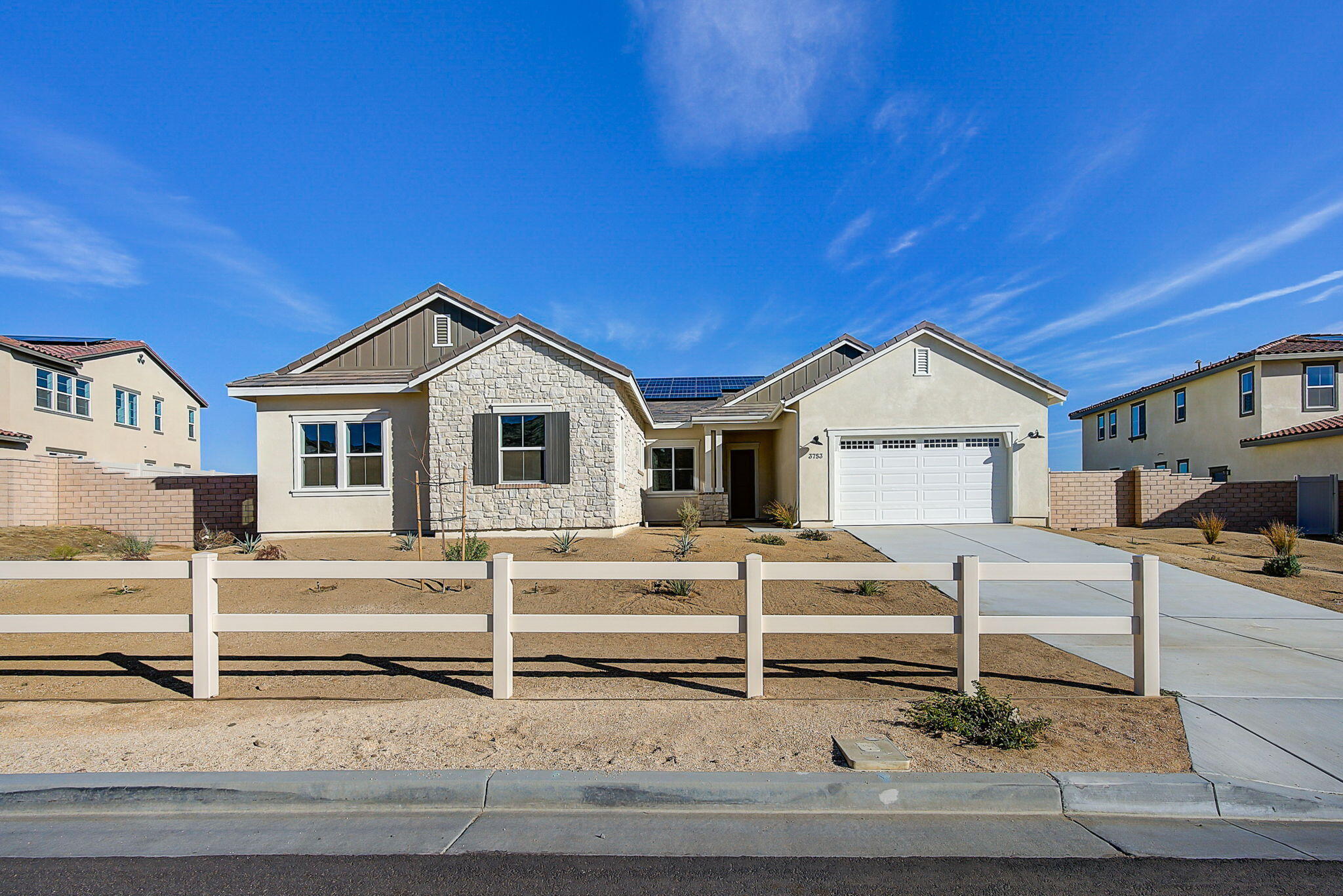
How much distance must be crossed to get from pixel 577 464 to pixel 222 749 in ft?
37.0

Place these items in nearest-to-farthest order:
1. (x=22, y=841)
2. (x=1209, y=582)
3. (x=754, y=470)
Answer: (x=22, y=841) < (x=1209, y=582) < (x=754, y=470)

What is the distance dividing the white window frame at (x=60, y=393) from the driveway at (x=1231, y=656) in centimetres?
2723

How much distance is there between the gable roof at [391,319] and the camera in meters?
17.5

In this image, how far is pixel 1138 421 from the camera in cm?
3050

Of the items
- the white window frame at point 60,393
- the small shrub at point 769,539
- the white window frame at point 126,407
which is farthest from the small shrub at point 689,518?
the white window frame at point 126,407

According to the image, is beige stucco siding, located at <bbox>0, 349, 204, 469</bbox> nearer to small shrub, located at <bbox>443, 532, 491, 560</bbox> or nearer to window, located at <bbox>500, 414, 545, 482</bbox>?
window, located at <bbox>500, 414, 545, 482</bbox>

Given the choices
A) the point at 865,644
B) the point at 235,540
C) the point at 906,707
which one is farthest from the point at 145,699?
the point at 235,540

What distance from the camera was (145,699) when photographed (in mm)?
5891

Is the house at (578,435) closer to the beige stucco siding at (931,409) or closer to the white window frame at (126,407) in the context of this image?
the beige stucco siding at (931,409)

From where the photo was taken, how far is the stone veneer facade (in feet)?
51.7

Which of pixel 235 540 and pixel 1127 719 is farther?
pixel 235 540

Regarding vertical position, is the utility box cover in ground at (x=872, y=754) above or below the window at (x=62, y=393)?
below

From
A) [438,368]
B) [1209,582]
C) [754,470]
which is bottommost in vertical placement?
[1209,582]

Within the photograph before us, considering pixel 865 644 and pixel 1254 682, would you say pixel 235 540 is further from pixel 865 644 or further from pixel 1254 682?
pixel 1254 682
